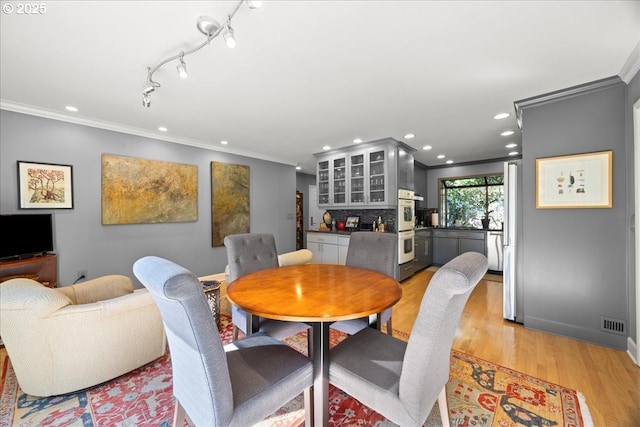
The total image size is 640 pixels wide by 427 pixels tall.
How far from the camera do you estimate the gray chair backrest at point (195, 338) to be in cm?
92

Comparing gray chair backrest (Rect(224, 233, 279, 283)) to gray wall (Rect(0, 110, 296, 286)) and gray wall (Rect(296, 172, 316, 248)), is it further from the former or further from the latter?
gray wall (Rect(296, 172, 316, 248))

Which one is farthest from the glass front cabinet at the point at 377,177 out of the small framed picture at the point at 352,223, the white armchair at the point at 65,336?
the white armchair at the point at 65,336

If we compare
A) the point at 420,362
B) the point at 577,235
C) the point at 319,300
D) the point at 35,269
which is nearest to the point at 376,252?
the point at 319,300

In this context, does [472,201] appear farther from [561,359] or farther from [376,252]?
[376,252]

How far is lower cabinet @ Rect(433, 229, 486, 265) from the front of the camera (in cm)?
541

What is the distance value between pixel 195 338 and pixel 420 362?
896 millimetres

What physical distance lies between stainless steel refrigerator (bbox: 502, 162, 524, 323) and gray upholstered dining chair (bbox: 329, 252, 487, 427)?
2196mm

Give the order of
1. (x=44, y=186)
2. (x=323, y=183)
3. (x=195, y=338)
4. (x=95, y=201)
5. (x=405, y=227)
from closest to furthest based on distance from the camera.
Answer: (x=195, y=338) < (x=44, y=186) < (x=95, y=201) < (x=405, y=227) < (x=323, y=183)

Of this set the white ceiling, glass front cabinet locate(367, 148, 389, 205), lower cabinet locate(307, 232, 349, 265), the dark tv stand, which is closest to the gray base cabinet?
Answer: glass front cabinet locate(367, 148, 389, 205)

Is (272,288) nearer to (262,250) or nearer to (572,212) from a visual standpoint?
(262,250)

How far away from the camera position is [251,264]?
95.5 inches

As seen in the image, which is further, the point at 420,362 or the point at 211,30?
the point at 211,30

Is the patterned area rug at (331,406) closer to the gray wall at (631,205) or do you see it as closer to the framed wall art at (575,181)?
the gray wall at (631,205)

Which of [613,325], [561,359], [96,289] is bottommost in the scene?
[561,359]
